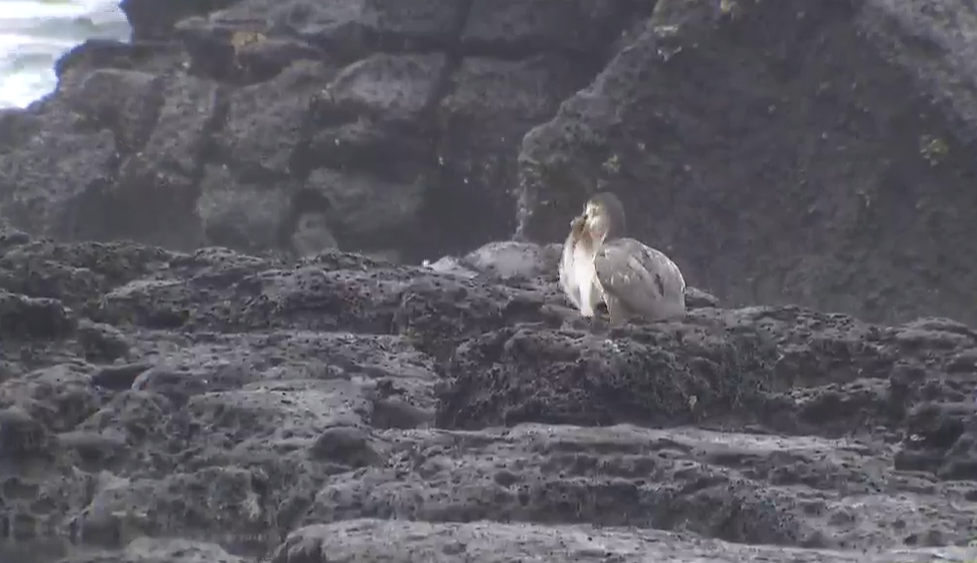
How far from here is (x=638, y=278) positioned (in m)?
5.19

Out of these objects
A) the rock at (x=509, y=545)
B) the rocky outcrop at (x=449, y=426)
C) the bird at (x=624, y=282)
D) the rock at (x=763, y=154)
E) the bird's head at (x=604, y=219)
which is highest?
the rock at (x=763, y=154)

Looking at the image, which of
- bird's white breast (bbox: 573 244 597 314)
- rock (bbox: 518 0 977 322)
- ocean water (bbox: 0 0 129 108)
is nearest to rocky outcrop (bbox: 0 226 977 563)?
bird's white breast (bbox: 573 244 597 314)

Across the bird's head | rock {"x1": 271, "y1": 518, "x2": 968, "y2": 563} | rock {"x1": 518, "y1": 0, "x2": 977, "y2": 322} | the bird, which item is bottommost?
rock {"x1": 271, "y1": 518, "x2": 968, "y2": 563}

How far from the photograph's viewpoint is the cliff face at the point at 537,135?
355 inches

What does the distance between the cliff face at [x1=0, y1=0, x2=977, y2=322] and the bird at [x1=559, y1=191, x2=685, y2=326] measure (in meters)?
3.93

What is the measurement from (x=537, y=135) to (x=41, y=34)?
15.4 m

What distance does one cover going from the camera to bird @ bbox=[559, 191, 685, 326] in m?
5.14

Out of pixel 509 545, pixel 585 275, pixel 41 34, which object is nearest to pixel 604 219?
pixel 585 275

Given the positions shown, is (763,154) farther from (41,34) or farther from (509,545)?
(41,34)

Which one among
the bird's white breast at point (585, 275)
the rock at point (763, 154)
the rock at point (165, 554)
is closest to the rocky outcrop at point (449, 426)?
the rock at point (165, 554)

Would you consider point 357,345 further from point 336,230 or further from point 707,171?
point 336,230

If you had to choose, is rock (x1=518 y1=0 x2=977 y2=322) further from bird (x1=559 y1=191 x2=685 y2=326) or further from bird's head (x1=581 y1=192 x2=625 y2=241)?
bird (x1=559 y1=191 x2=685 y2=326)

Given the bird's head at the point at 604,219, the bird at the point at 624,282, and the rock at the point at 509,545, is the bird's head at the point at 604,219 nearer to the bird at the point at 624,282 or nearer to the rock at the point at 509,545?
the bird at the point at 624,282

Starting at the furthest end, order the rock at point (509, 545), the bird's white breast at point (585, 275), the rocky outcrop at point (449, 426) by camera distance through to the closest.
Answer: the bird's white breast at point (585, 275), the rocky outcrop at point (449, 426), the rock at point (509, 545)
